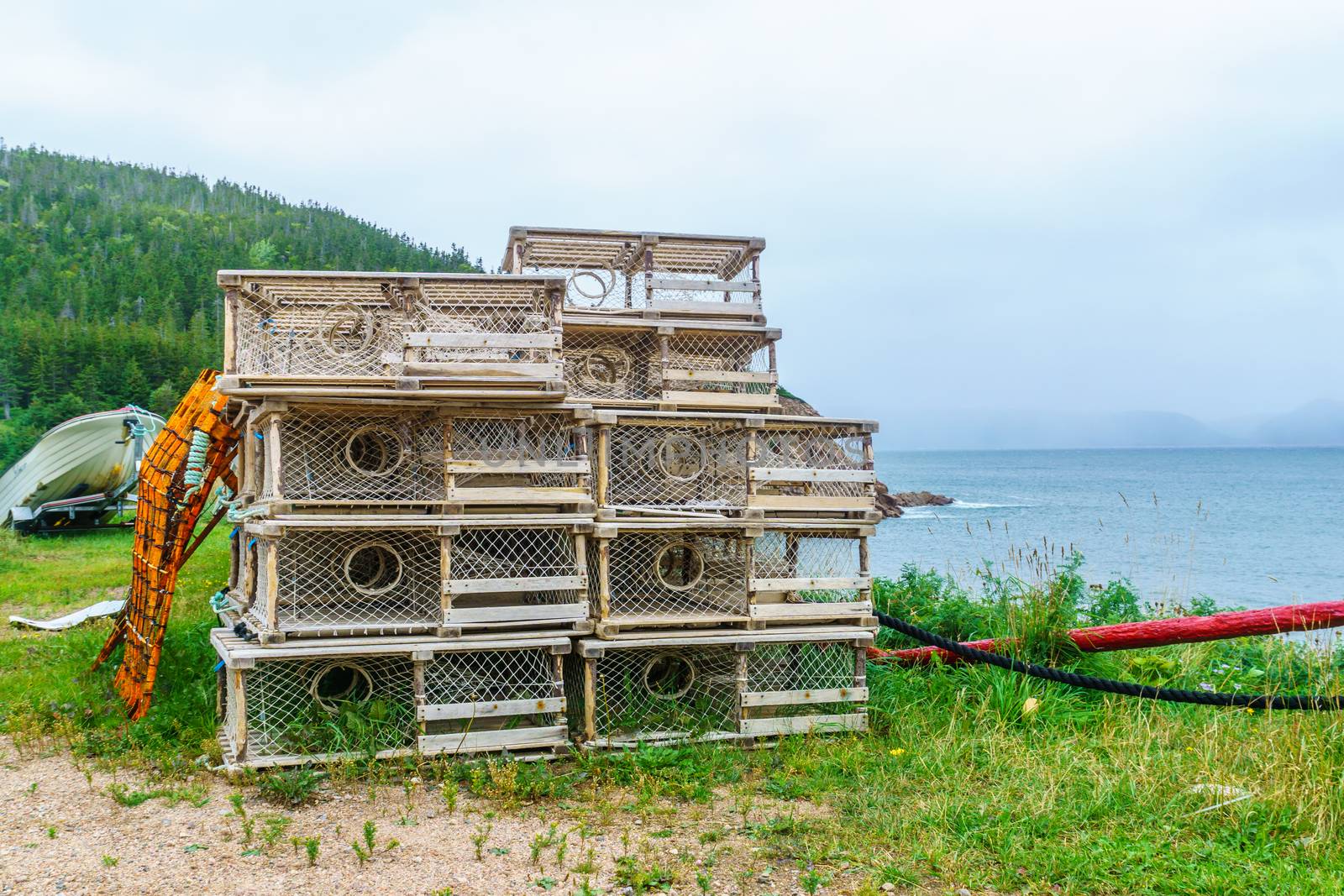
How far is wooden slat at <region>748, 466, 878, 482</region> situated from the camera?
25.7ft

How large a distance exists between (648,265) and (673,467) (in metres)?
2.81

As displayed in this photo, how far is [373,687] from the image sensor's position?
7.79m

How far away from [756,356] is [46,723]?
715 cm

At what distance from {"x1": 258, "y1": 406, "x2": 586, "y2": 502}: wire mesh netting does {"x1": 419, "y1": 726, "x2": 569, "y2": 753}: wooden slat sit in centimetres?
174

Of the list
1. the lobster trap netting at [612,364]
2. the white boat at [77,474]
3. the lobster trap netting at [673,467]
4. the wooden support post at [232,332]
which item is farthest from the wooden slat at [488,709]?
the white boat at [77,474]

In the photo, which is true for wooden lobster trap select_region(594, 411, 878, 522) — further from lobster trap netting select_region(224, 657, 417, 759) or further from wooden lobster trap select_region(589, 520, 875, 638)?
lobster trap netting select_region(224, 657, 417, 759)

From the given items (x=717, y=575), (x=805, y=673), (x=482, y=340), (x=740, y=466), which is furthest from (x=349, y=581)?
(x=805, y=673)

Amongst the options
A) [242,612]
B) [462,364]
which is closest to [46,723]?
[242,612]

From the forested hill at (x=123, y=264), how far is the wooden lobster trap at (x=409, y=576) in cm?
4250

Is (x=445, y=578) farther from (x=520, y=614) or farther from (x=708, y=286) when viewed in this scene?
(x=708, y=286)

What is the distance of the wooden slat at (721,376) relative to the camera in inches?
375

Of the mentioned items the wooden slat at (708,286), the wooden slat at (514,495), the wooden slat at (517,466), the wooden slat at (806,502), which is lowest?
the wooden slat at (806,502)

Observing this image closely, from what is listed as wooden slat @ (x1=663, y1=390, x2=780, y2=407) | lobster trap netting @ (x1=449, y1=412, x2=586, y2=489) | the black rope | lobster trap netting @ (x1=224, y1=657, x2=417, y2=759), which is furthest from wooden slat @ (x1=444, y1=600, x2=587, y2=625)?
the black rope

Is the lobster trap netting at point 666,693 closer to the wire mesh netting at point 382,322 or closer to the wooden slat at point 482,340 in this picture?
the wooden slat at point 482,340
